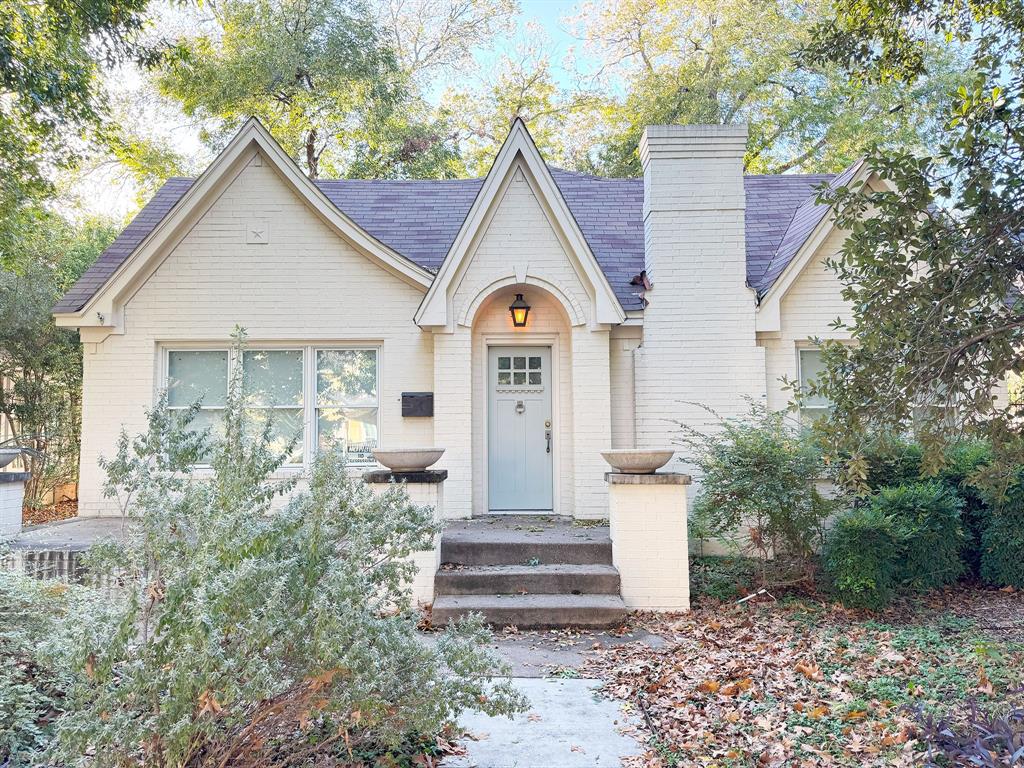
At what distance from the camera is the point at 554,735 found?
398 centimetres

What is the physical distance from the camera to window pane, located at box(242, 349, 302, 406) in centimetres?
949

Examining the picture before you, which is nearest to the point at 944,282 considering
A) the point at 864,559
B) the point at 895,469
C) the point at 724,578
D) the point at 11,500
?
the point at 864,559

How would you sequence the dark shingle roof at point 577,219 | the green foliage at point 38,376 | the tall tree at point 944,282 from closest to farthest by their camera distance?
the tall tree at point 944,282 < the dark shingle roof at point 577,219 < the green foliage at point 38,376

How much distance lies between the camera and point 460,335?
9008 mm

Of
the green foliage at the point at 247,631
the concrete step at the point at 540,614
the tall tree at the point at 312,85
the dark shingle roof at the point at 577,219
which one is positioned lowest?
the concrete step at the point at 540,614

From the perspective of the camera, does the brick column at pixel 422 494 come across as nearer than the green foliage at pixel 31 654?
No

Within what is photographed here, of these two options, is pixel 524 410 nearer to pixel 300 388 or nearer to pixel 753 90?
pixel 300 388

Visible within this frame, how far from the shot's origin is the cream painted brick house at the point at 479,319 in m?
8.99

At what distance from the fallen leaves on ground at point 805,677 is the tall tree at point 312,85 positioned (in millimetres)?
18239

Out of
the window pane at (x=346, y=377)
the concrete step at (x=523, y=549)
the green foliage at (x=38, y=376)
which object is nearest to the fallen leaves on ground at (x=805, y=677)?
the concrete step at (x=523, y=549)

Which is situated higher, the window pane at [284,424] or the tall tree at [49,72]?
the tall tree at [49,72]

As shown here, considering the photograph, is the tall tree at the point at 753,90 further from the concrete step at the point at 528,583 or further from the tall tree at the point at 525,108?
the concrete step at the point at 528,583

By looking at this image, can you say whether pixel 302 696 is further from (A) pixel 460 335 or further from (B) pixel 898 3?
(A) pixel 460 335

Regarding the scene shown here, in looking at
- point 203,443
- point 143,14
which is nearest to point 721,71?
point 143,14
